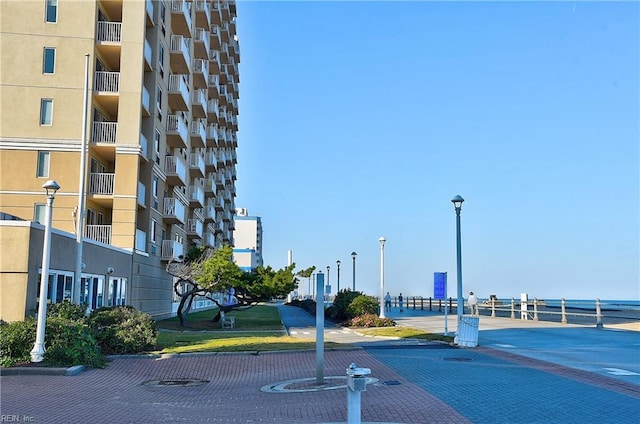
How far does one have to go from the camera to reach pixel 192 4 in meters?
43.9

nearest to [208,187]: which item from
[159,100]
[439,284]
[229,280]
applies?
[159,100]

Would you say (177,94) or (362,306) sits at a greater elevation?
(177,94)

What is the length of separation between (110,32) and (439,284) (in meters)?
19.3

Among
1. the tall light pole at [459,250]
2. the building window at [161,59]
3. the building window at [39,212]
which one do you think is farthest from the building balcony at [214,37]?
the tall light pole at [459,250]

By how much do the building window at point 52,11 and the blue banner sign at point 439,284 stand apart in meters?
20.7

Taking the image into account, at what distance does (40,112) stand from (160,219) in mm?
9150

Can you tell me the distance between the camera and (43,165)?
28375 millimetres

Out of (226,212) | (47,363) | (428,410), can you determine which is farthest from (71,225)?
(226,212)

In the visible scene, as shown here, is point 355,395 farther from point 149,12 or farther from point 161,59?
point 161,59

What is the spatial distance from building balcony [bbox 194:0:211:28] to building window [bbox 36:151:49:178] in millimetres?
21013

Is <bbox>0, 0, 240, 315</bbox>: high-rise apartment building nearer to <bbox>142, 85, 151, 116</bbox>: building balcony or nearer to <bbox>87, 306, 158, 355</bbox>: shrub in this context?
<bbox>142, 85, 151, 116</bbox>: building balcony

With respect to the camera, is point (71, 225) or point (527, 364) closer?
point (527, 364)

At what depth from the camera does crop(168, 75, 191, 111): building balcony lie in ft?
121

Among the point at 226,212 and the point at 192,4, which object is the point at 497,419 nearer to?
the point at 192,4
